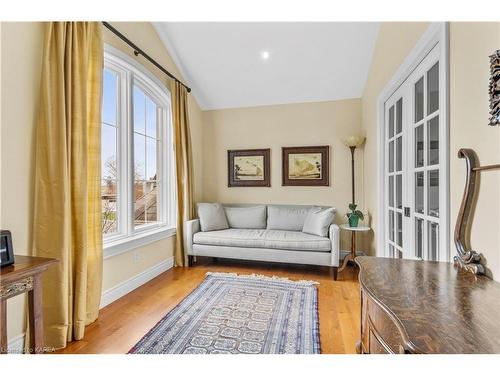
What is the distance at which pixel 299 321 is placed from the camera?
2.04 m

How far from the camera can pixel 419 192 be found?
2031 mm

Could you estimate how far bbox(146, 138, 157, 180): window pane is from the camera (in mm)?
3221

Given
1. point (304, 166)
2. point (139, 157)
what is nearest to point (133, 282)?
point (139, 157)

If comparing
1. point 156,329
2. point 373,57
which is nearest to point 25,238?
point 156,329

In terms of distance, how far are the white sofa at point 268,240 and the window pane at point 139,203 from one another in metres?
0.62

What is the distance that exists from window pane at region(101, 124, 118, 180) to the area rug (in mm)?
1505

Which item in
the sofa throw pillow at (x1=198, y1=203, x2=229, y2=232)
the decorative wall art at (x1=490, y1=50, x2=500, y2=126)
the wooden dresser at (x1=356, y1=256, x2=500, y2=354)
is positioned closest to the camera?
the wooden dresser at (x1=356, y1=256, x2=500, y2=354)

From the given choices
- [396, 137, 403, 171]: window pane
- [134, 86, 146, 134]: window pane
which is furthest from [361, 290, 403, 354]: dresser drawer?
[134, 86, 146, 134]: window pane

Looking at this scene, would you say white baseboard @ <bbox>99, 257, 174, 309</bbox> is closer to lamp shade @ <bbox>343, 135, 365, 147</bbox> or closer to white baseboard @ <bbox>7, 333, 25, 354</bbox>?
white baseboard @ <bbox>7, 333, 25, 354</bbox>

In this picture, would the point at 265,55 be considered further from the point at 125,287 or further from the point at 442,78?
the point at 125,287

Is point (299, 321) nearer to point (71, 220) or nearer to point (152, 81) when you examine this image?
point (71, 220)

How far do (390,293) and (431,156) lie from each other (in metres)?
1.37

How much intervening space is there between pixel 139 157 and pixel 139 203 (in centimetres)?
56

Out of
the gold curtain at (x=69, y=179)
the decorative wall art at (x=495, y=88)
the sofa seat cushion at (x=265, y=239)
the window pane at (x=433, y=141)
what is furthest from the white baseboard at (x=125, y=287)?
the window pane at (x=433, y=141)
